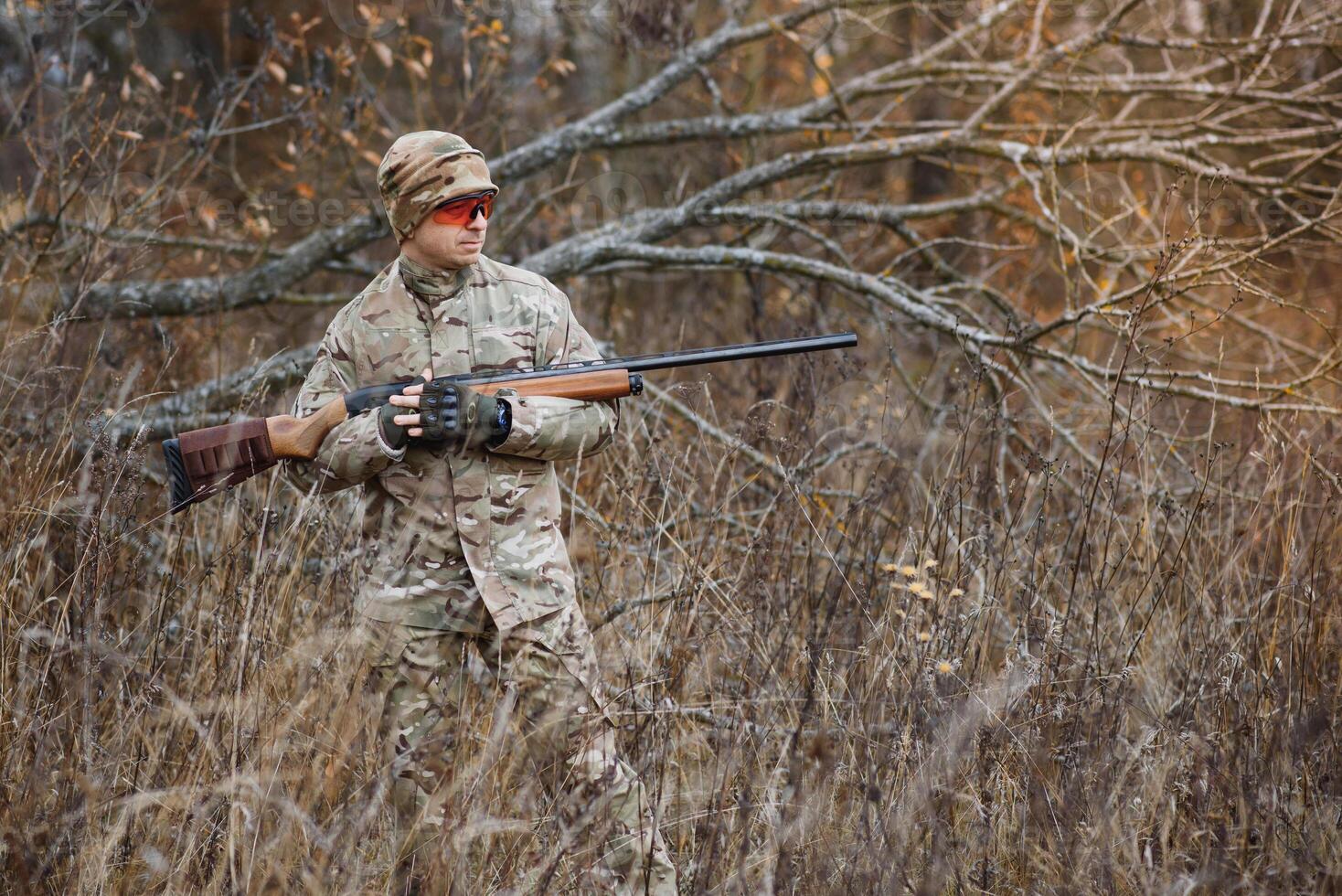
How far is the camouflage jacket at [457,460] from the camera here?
2.63m

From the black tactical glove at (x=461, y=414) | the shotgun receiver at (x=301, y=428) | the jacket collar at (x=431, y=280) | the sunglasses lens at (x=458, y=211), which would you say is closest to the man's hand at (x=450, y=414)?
the black tactical glove at (x=461, y=414)

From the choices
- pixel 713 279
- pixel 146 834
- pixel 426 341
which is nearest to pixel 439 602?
pixel 426 341

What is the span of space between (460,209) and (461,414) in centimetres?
51

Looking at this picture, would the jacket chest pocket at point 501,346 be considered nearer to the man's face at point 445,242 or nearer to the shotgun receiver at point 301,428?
the shotgun receiver at point 301,428

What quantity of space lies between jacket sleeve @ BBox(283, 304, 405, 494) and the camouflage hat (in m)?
0.32

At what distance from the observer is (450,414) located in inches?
99.3

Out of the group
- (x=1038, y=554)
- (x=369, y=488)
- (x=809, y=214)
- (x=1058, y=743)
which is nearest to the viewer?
(x=369, y=488)

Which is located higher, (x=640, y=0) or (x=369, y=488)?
(x=640, y=0)

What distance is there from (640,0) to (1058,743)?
4.46 m

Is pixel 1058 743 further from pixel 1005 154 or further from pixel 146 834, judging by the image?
pixel 1005 154

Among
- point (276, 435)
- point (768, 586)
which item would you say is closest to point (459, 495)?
point (276, 435)

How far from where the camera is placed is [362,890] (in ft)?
8.16

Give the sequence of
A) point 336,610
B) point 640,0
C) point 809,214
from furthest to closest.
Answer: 1. point 640,0
2. point 809,214
3. point 336,610

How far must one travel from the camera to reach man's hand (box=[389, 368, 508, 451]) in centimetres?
252
